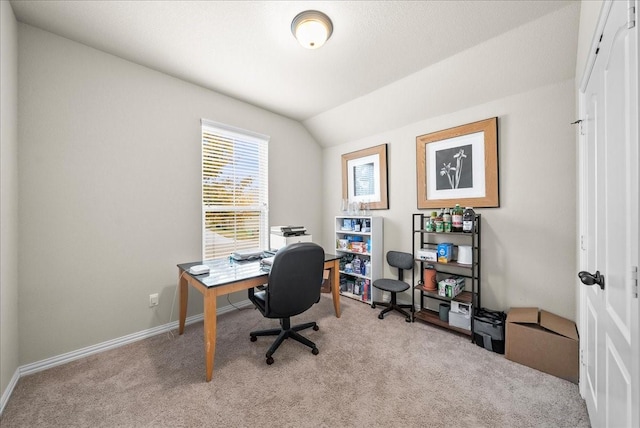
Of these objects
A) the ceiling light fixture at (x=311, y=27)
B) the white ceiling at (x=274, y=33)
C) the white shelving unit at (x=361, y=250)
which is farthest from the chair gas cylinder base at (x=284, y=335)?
the white ceiling at (x=274, y=33)

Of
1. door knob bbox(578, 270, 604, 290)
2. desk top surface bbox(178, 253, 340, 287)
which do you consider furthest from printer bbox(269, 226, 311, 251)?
door knob bbox(578, 270, 604, 290)

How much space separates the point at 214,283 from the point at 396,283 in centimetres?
209

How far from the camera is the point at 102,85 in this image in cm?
220

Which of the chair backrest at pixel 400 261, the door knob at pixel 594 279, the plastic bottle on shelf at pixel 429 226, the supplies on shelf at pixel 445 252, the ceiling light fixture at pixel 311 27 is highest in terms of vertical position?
the ceiling light fixture at pixel 311 27

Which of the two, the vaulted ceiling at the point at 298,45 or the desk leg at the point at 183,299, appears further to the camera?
the desk leg at the point at 183,299

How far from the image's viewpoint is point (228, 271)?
2.26m

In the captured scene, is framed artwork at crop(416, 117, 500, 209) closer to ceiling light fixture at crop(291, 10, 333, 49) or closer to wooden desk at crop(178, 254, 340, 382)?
wooden desk at crop(178, 254, 340, 382)

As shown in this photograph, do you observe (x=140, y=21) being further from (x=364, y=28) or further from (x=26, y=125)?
(x=364, y=28)

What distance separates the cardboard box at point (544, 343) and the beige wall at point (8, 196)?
3.71 m

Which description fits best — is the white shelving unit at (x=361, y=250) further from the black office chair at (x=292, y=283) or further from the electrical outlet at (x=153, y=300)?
the electrical outlet at (x=153, y=300)

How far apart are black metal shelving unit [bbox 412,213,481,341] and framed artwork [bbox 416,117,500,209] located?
0.81ft

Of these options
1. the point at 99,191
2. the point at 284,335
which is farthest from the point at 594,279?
the point at 99,191

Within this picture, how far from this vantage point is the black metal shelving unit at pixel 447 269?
2.42 meters

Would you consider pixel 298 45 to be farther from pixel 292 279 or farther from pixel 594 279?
pixel 594 279
